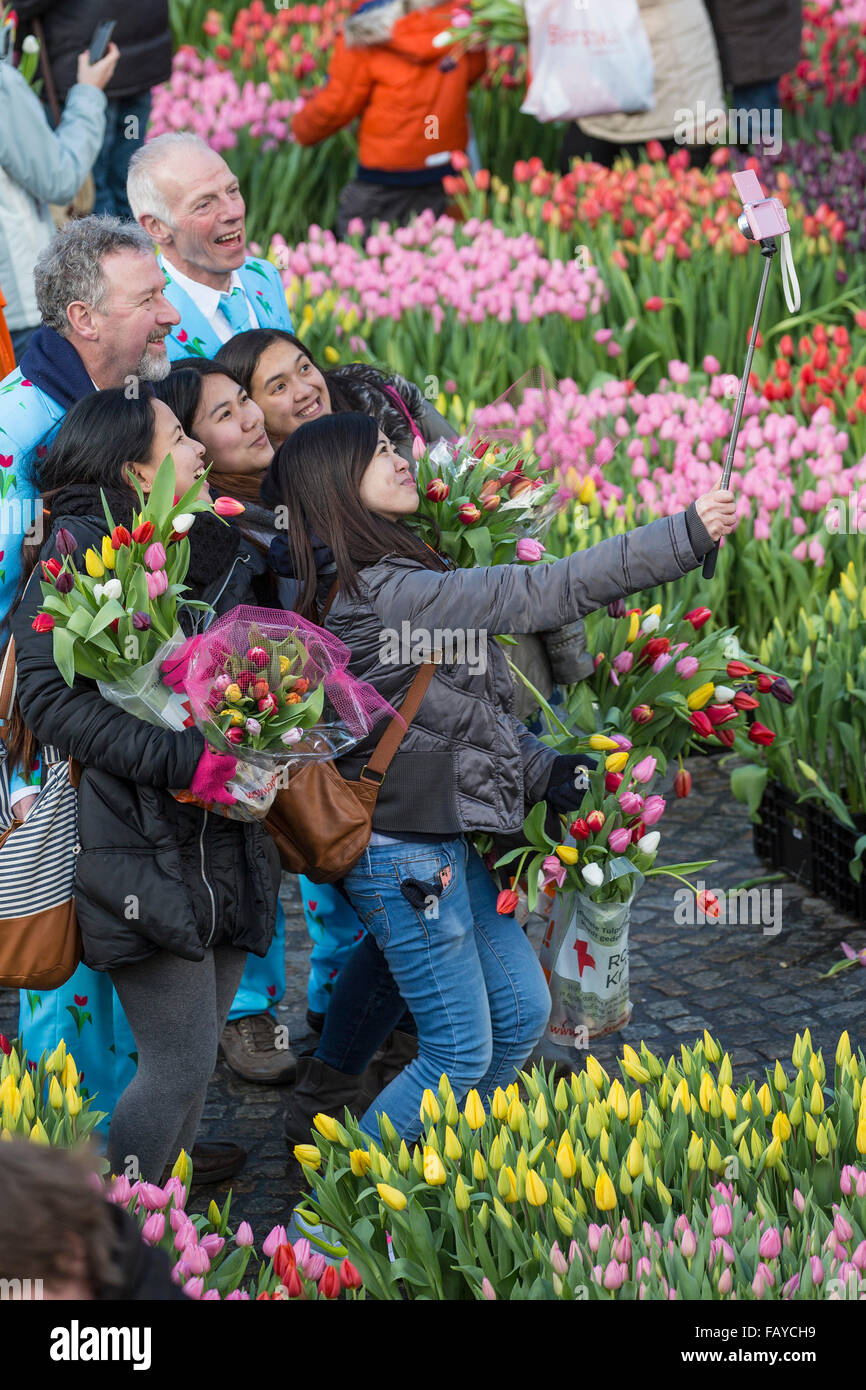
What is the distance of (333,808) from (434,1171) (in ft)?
2.40

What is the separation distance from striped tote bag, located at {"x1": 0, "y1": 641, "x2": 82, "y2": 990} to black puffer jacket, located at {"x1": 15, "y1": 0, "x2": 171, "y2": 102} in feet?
15.6

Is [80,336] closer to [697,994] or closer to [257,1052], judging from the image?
[257,1052]

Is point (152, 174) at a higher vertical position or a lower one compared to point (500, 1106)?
higher

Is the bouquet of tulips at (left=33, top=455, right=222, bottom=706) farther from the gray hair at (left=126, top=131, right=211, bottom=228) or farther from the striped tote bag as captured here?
the gray hair at (left=126, top=131, right=211, bottom=228)

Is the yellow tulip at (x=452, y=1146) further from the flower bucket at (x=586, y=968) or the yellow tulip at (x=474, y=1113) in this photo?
the flower bucket at (x=586, y=968)

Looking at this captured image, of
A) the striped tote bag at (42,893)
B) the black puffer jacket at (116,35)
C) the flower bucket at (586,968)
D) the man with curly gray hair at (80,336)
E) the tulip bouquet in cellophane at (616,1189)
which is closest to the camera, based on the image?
the tulip bouquet in cellophane at (616,1189)

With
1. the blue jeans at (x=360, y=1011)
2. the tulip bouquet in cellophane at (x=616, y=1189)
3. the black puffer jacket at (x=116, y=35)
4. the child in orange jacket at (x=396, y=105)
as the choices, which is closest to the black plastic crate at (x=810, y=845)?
the blue jeans at (x=360, y=1011)

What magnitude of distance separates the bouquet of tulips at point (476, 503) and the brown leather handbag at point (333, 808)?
0.34m

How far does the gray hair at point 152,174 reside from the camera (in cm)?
411

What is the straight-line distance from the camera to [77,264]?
3412mm

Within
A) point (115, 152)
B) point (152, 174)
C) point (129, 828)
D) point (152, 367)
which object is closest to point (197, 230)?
point (152, 174)

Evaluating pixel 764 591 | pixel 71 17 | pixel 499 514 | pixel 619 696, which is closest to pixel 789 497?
pixel 764 591

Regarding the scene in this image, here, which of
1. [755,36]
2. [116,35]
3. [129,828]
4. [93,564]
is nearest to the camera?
[93,564]

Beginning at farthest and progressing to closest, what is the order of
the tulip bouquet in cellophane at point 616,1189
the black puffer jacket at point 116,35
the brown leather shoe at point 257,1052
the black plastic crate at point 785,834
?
the black puffer jacket at point 116,35 < the black plastic crate at point 785,834 < the brown leather shoe at point 257,1052 < the tulip bouquet in cellophane at point 616,1189
